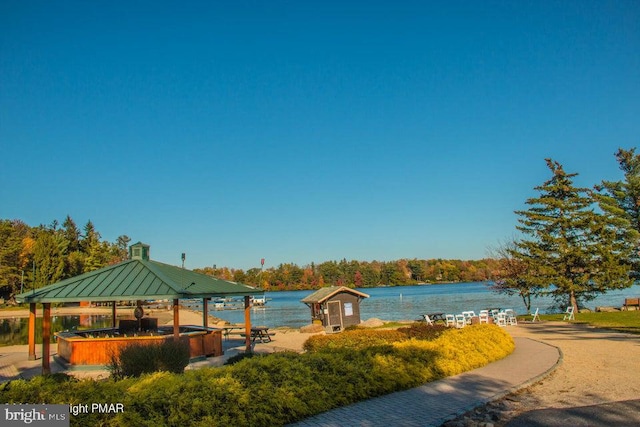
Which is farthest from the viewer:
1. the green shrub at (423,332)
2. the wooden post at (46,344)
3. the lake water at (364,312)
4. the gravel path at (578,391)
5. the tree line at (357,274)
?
the tree line at (357,274)

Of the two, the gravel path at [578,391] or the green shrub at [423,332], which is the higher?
the green shrub at [423,332]

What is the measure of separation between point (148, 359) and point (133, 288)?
17.0ft

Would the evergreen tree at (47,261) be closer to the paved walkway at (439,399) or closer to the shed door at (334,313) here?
the shed door at (334,313)

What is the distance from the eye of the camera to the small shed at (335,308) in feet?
89.7

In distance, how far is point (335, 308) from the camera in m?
27.6

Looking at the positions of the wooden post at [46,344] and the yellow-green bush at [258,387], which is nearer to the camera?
the yellow-green bush at [258,387]

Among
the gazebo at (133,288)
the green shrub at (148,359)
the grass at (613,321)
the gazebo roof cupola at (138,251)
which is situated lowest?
the grass at (613,321)

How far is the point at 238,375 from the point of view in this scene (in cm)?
784

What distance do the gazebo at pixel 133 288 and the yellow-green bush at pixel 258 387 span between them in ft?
19.0

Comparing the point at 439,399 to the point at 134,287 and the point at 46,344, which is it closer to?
the point at 134,287

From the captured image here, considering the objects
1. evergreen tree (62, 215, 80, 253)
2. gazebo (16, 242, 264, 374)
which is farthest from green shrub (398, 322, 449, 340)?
evergreen tree (62, 215, 80, 253)

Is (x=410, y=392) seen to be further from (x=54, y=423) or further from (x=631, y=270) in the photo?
(x=631, y=270)

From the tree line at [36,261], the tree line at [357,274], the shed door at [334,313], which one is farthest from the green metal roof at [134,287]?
the tree line at [357,274]

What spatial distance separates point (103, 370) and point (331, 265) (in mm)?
134275
